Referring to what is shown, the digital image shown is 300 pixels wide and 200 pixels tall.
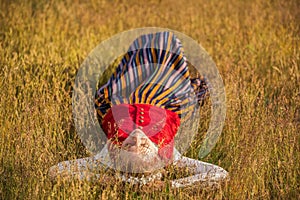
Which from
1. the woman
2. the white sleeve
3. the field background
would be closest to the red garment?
the woman

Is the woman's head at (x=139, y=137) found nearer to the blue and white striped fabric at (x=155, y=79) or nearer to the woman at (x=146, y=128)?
the woman at (x=146, y=128)

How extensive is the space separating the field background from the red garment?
0.78 feet

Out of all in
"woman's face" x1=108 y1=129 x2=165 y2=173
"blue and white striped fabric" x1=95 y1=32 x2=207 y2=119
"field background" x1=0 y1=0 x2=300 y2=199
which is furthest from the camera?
"blue and white striped fabric" x1=95 y1=32 x2=207 y2=119

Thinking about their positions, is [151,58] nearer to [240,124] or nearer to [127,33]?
[240,124]

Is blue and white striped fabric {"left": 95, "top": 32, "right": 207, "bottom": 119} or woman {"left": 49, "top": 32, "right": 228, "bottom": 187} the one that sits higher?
blue and white striped fabric {"left": 95, "top": 32, "right": 207, "bottom": 119}

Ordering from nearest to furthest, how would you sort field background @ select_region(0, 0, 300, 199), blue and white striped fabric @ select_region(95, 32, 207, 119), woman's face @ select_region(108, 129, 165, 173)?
woman's face @ select_region(108, 129, 165, 173) → field background @ select_region(0, 0, 300, 199) → blue and white striped fabric @ select_region(95, 32, 207, 119)

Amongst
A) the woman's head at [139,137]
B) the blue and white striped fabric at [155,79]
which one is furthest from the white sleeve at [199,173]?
the blue and white striped fabric at [155,79]

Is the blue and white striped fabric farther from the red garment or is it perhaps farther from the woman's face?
the woman's face

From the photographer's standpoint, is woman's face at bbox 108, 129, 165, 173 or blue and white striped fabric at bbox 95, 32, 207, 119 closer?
woman's face at bbox 108, 129, 165, 173

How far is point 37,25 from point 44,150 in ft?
8.95

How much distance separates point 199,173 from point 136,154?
437mm

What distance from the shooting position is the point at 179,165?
2.97m

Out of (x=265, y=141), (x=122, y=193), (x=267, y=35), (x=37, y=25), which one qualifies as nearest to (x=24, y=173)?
(x=122, y=193)

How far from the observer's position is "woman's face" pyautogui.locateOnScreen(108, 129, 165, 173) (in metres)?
2.67
